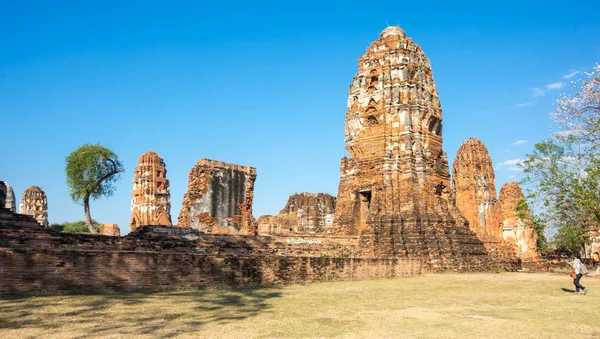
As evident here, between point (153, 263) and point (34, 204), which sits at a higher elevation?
point (34, 204)

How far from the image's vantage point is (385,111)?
19.0 m

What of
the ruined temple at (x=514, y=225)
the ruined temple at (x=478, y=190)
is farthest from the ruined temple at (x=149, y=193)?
the ruined temple at (x=514, y=225)

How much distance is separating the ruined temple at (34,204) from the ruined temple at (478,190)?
83.6 feet

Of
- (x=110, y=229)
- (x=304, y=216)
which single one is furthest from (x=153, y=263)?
(x=304, y=216)

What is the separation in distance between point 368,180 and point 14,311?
1462 centimetres

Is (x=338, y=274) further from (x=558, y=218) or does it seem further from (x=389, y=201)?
(x=558, y=218)

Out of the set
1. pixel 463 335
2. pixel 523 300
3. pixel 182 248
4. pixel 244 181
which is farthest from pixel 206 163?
pixel 463 335

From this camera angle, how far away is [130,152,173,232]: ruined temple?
25062 mm

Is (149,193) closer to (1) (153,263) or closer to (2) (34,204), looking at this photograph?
(2) (34,204)

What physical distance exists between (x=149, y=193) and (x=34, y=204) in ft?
36.7

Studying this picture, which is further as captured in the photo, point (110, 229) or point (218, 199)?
point (110, 229)

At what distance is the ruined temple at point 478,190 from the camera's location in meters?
31.3

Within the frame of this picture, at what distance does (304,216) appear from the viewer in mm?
34531

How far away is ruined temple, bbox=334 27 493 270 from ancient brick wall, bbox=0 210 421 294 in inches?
80.9
